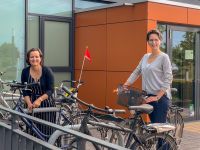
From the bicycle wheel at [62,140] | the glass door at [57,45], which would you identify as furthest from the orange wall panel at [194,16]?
the bicycle wheel at [62,140]

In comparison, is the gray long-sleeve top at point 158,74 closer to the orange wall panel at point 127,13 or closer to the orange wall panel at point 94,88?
the orange wall panel at point 127,13

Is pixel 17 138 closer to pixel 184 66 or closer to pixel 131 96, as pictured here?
pixel 131 96

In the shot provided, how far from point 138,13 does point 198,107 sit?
113 inches

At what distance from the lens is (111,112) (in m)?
4.19

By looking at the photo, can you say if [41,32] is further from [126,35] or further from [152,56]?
[152,56]

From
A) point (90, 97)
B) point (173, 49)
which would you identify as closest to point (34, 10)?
point (90, 97)

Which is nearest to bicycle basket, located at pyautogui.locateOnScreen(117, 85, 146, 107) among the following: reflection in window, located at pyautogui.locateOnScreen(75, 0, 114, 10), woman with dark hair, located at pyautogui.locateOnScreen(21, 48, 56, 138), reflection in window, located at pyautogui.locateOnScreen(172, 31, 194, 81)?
woman with dark hair, located at pyautogui.locateOnScreen(21, 48, 56, 138)

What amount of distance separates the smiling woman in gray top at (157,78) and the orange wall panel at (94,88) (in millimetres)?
4664

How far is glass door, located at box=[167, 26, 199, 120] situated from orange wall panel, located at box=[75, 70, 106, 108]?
5.66 ft

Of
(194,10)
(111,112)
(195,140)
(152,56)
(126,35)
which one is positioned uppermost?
(194,10)

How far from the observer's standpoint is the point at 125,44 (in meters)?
9.20

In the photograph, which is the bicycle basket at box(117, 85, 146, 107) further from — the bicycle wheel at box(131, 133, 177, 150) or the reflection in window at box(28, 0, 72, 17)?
the reflection in window at box(28, 0, 72, 17)

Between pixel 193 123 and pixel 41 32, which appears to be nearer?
pixel 193 123

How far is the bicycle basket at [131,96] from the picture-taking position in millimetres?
4914
